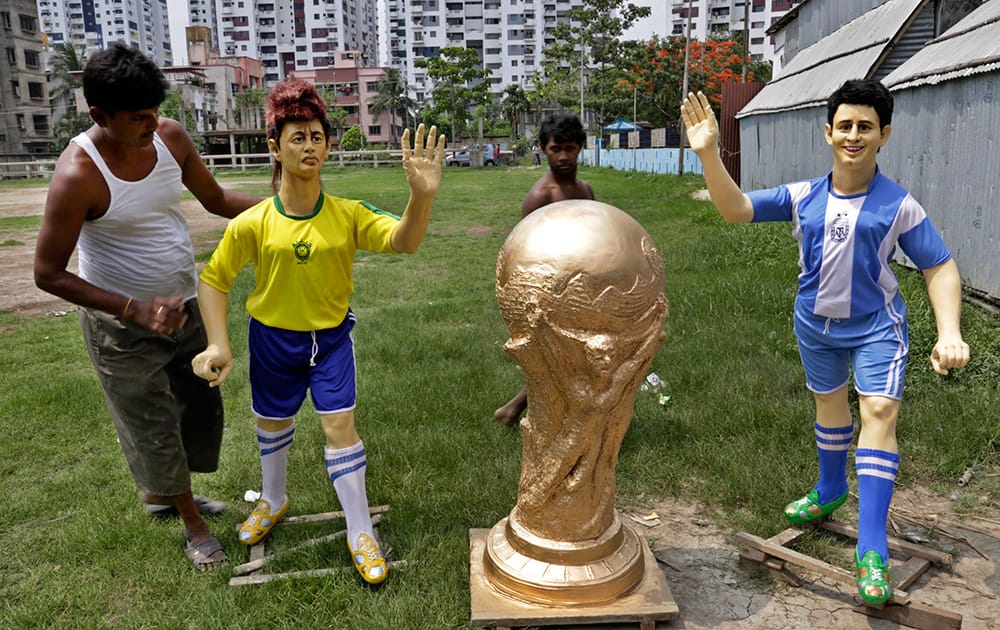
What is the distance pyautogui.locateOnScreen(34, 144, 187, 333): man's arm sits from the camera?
286cm

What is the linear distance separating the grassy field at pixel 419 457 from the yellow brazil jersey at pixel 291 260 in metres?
1.05

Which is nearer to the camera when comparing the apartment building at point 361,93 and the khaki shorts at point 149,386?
the khaki shorts at point 149,386

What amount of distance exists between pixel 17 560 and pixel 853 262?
3.75 meters

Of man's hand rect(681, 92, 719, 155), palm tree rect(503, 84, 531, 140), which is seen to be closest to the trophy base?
man's hand rect(681, 92, 719, 155)

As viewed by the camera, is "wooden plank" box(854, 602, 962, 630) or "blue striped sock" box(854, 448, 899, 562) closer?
"wooden plank" box(854, 602, 962, 630)

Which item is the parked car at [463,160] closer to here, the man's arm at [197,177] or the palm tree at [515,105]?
the palm tree at [515,105]

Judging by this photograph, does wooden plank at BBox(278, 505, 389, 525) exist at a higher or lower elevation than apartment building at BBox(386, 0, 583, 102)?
lower

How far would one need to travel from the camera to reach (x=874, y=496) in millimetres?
2795

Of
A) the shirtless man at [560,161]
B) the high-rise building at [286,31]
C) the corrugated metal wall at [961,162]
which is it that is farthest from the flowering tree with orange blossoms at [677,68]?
the high-rise building at [286,31]

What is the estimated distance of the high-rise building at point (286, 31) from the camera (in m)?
96.3

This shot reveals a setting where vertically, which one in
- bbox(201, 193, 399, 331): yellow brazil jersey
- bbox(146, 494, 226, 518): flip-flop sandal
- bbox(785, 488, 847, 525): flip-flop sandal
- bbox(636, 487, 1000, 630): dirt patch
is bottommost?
bbox(636, 487, 1000, 630): dirt patch

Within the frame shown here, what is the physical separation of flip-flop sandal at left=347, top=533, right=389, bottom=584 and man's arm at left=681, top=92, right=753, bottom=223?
6.26 feet

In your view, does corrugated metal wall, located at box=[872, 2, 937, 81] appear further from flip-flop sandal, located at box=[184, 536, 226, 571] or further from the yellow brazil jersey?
flip-flop sandal, located at box=[184, 536, 226, 571]

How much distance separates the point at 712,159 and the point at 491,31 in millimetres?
88290
